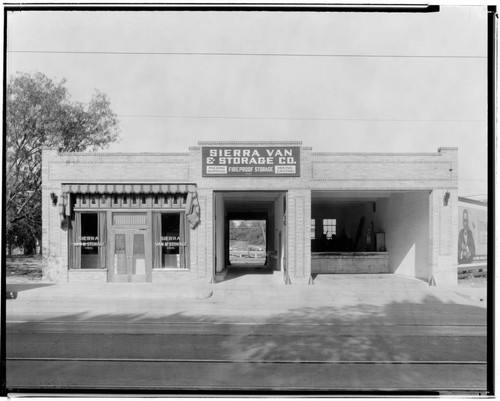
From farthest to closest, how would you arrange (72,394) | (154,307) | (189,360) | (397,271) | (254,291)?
(397,271)
(254,291)
(154,307)
(189,360)
(72,394)

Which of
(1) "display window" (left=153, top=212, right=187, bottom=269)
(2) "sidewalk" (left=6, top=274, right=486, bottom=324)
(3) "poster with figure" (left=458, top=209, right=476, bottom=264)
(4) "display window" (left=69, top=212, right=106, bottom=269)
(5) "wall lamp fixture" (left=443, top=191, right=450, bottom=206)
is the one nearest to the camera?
(2) "sidewalk" (left=6, top=274, right=486, bottom=324)

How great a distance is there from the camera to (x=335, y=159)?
1647cm

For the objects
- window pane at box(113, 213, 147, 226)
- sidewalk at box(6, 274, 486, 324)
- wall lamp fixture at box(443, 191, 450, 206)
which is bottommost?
sidewalk at box(6, 274, 486, 324)

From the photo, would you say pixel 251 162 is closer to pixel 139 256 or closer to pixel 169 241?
pixel 169 241

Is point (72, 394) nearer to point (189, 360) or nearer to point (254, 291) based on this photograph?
point (189, 360)

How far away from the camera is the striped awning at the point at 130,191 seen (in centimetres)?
1642

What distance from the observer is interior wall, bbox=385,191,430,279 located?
17031 millimetres

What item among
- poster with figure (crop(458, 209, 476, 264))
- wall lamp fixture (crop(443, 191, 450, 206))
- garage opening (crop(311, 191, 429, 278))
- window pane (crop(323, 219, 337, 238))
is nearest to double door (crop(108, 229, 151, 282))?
garage opening (crop(311, 191, 429, 278))

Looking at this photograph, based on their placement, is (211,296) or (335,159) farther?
(335,159)

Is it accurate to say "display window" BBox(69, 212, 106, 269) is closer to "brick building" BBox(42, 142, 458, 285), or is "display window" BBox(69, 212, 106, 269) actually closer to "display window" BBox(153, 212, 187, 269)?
"brick building" BBox(42, 142, 458, 285)

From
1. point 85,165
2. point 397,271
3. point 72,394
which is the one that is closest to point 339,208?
point 397,271

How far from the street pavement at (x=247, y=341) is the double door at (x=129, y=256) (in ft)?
6.68

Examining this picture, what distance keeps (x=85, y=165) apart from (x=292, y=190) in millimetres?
7986

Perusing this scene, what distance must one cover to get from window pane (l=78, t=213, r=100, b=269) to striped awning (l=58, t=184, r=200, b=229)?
A: 0.69 metres
